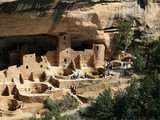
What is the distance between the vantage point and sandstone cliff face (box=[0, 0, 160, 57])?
23.7 meters

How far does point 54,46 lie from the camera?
98.2 feet

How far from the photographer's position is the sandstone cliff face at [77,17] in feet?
77.9

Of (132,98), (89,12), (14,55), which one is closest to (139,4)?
(89,12)

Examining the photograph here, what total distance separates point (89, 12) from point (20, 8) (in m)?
6.65

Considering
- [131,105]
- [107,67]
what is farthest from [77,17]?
[131,105]

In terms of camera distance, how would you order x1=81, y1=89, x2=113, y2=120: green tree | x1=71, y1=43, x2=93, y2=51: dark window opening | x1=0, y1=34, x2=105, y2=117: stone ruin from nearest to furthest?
x1=81, y1=89, x2=113, y2=120: green tree < x1=0, y1=34, x2=105, y2=117: stone ruin < x1=71, y1=43, x2=93, y2=51: dark window opening

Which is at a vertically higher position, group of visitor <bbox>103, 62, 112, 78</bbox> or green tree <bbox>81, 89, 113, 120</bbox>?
group of visitor <bbox>103, 62, 112, 78</bbox>

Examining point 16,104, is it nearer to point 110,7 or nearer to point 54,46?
point 54,46

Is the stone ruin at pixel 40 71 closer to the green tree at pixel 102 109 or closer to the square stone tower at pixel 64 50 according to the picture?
the square stone tower at pixel 64 50

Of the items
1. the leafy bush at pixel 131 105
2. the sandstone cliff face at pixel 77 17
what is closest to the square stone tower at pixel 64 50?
the sandstone cliff face at pixel 77 17

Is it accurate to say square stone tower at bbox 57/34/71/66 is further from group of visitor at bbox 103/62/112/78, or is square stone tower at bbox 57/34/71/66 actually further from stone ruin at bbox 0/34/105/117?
group of visitor at bbox 103/62/112/78

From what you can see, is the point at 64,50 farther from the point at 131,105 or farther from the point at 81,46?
the point at 131,105

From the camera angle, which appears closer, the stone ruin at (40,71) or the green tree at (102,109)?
the green tree at (102,109)

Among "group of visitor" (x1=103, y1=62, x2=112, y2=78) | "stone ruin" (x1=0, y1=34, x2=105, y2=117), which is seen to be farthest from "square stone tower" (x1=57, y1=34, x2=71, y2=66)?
"group of visitor" (x1=103, y1=62, x2=112, y2=78)
